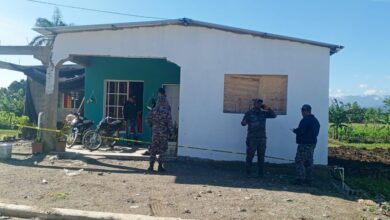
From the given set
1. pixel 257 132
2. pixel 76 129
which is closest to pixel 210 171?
pixel 257 132

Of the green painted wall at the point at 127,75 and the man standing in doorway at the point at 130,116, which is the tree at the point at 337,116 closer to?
the green painted wall at the point at 127,75

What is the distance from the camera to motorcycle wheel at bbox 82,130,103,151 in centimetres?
Answer: 1235

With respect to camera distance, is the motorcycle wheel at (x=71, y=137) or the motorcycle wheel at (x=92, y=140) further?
the motorcycle wheel at (x=71, y=137)

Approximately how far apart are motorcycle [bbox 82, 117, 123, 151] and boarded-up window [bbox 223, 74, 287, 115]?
12.3 feet

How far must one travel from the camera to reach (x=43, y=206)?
6410 mm

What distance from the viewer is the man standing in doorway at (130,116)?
1382 cm

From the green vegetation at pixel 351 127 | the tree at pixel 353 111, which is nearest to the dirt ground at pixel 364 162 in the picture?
the green vegetation at pixel 351 127

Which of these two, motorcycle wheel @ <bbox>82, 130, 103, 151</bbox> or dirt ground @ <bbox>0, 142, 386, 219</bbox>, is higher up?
motorcycle wheel @ <bbox>82, 130, 103, 151</bbox>

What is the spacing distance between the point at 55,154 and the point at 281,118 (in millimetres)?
6586

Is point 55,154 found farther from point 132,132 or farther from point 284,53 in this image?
point 284,53

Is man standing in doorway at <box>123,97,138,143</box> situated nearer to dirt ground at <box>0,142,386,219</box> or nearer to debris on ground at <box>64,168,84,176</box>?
dirt ground at <box>0,142,386,219</box>

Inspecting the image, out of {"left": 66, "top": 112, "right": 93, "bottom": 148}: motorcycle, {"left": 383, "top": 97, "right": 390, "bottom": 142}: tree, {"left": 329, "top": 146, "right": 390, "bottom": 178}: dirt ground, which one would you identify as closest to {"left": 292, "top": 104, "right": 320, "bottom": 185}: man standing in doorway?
{"left": 329, "top": 146, "right": 390, "bottom": 178}: dirt ground

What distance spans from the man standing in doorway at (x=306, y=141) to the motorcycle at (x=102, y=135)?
6027mm

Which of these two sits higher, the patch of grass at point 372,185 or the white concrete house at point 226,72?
the white concrete house at point 226,72
